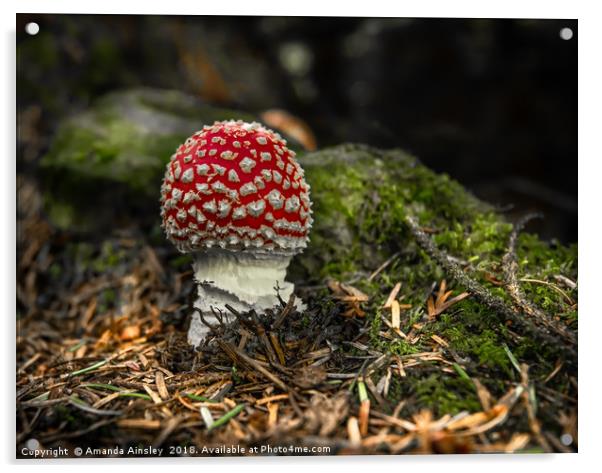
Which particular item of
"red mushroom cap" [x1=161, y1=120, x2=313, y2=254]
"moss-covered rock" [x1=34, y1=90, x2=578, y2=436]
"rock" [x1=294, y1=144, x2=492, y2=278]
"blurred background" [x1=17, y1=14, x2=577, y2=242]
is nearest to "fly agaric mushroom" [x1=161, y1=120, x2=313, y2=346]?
"red mushroom cap" [x1=161, y1=120, x2=313, y2=254]

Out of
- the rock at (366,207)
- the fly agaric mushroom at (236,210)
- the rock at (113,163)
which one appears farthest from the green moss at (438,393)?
the rock at (113,163)

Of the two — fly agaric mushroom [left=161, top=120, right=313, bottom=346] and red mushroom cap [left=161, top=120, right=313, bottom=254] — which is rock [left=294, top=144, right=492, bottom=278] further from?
red mushroom cap [left=161, top=120, right=313, bottom=254]

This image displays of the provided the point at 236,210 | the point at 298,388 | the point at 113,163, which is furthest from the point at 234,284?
the point at 113,163

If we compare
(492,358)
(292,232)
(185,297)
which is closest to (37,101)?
(185,297)

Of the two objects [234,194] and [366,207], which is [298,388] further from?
[366,207]

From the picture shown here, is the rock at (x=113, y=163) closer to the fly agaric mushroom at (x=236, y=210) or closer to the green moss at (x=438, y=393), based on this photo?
the fly agaric mushroom at (x=236, y=210)
